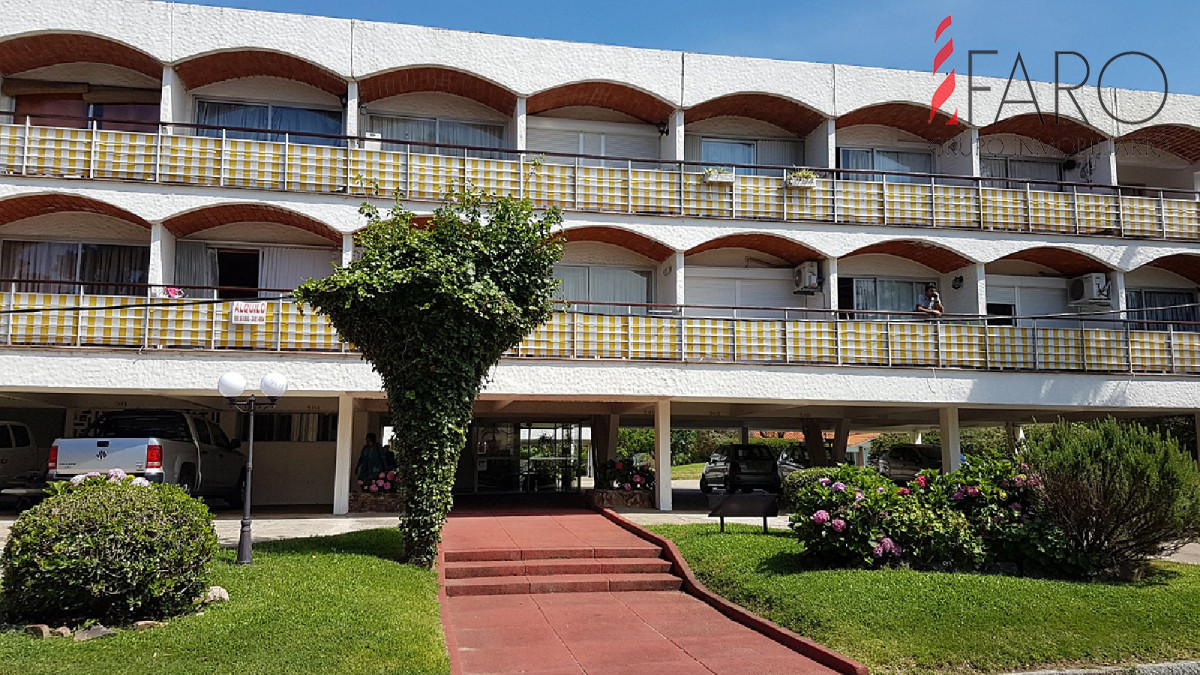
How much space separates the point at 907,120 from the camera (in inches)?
823

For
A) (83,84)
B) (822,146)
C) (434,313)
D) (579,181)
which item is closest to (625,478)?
(579,181)

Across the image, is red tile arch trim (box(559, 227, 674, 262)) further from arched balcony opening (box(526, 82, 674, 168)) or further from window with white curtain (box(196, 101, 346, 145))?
window with white curtain (box(196, 101, 346, 145))

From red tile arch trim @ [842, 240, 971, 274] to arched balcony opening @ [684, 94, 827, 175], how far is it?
89.7 inches

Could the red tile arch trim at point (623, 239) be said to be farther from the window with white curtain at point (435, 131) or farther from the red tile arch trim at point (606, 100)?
the red tile arch trim at point (606, 100)

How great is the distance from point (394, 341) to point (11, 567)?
200 inches

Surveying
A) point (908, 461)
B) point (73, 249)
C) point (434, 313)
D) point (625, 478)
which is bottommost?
point (908, 461)

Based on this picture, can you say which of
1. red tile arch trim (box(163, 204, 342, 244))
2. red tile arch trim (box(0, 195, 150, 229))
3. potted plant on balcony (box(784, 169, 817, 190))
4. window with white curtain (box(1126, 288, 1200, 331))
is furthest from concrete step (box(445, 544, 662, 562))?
window with white curtain (box(1126, 288, 1200, 331))

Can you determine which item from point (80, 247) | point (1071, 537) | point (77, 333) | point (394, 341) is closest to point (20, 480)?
point (77, 333)

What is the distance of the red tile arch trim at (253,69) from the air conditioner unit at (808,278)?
10.6 meters

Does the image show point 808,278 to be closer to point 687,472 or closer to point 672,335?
point 672,335

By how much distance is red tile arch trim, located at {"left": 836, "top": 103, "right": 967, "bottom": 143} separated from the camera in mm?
20266

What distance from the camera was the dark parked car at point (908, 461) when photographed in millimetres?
26156

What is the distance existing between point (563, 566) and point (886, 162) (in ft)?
45.2

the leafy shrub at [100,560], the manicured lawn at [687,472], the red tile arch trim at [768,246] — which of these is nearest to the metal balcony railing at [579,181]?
the red tile arch trim at [768,246]
